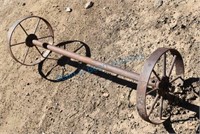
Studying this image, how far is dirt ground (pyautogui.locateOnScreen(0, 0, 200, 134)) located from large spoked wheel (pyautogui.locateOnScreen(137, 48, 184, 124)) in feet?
0.48

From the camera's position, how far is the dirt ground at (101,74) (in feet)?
15.6

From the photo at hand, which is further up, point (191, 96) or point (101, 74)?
point (101, 74)

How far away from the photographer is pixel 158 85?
4.20 m

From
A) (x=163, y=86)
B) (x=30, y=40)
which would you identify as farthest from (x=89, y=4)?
(x=163, y=86)

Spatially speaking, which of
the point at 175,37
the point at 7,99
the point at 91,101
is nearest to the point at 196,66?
the point at 175,37

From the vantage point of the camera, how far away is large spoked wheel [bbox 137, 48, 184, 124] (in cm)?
392

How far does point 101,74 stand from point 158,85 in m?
1.27

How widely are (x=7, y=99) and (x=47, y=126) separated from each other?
3.01ft

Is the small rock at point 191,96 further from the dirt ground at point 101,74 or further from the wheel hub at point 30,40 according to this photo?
the wheel hub at point 30,40

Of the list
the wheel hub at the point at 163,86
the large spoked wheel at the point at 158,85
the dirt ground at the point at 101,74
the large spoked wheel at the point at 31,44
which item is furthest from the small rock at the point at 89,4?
the wheel hub at the point at 163,86

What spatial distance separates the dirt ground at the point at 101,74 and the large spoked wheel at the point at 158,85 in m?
0.15

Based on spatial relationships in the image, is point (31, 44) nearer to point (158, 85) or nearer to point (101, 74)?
point (101, 74)

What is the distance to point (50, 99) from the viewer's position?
5.38 metres

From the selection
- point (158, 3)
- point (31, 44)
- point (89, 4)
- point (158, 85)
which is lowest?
point (158, 85)
